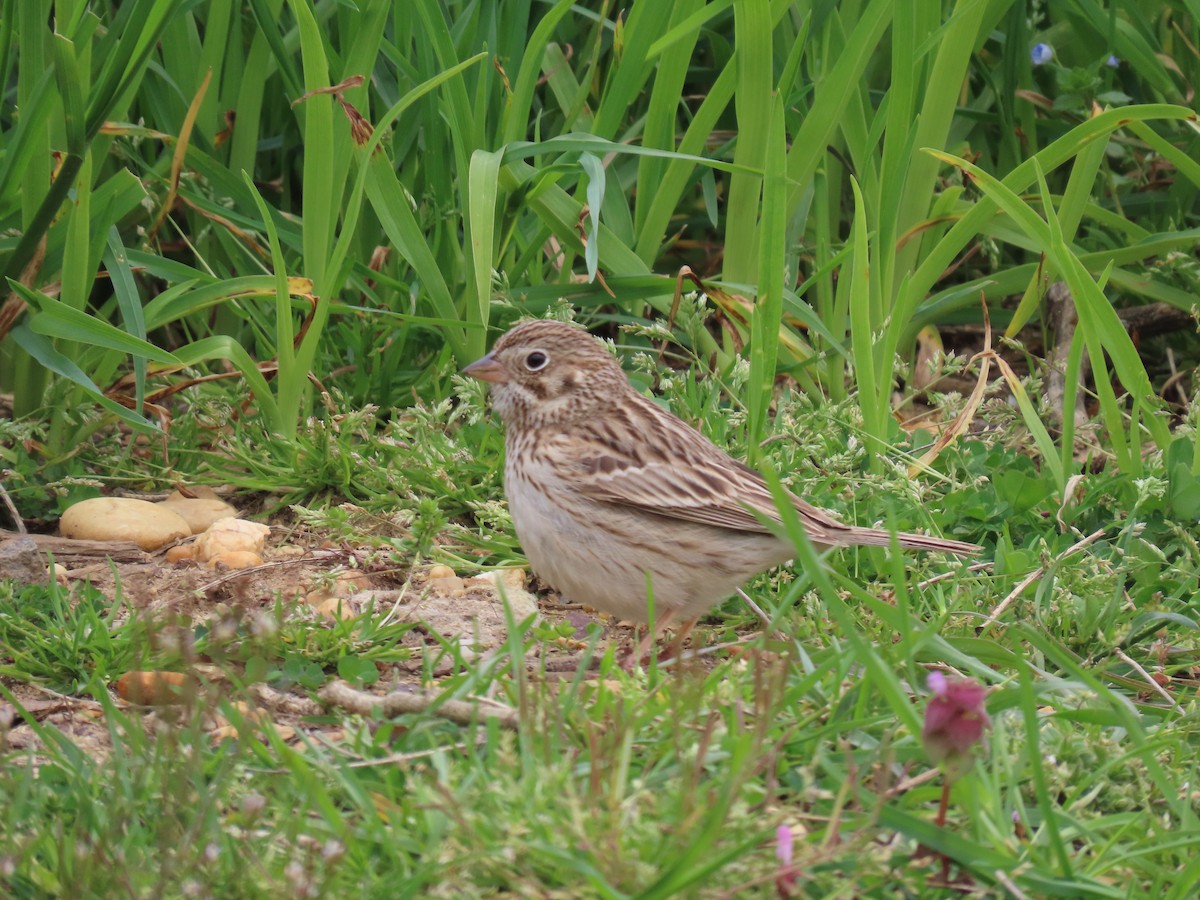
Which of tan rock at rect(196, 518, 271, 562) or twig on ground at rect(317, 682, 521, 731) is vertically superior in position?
twig on ground at rect(317, 682, 521, 731)

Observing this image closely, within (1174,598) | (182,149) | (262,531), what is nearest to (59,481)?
(262,531)

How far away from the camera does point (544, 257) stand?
6320mm

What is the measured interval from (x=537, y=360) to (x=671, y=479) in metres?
0.71

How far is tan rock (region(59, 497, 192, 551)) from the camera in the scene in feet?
16.1

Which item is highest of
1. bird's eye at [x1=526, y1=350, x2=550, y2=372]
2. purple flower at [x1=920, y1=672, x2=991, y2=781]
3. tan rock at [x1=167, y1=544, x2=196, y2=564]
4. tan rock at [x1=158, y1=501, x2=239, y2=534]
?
purple flower at [x1=920, y1=672, x2=991, y2=781]

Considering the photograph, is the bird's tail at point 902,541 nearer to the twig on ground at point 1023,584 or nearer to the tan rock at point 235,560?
the twig on ground at point 1023,584

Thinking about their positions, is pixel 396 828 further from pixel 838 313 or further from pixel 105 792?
pixel 838 313

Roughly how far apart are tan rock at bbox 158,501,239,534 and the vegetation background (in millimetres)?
95

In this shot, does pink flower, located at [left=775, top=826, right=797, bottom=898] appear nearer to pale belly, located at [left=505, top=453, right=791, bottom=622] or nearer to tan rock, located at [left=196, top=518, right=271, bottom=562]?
pale belly, located at [left=505, top=453, right=791, bottom=622]

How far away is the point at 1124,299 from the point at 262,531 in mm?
4011

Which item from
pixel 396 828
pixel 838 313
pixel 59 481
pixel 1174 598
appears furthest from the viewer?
pixel 838 313

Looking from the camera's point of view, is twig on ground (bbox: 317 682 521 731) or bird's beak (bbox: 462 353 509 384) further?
bird's beak (bbox: 462 353 509 384)

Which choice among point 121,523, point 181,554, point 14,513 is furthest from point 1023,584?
point 14,513

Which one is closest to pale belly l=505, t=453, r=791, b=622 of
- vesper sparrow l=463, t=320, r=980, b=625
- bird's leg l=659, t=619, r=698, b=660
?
vesper sparrow l=463, t=320, r=980, b=625
